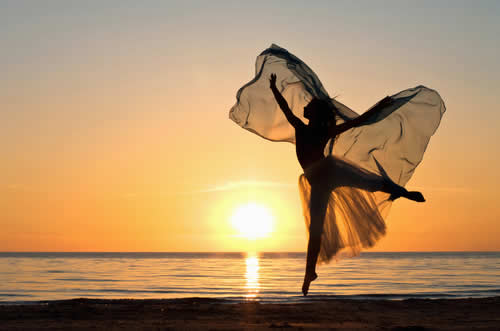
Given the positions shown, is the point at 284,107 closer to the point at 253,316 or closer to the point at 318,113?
the point at 318,113

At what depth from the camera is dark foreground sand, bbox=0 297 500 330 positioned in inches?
391

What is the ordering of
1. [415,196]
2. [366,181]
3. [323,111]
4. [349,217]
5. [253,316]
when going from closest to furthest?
[415,196] < [366,181] < [323,111] < [349,217] < [253,316]

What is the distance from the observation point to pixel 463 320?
35.7 ft

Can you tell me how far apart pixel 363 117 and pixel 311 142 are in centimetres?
91

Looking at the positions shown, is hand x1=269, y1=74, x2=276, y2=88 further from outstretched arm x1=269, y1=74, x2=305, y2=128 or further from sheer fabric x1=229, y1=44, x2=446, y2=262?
sheer fabric x1=229, y1=44, x2=446, y2=262

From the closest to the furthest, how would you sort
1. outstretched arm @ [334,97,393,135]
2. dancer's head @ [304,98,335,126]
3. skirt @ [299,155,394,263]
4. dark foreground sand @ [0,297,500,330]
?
outstretched arm @ [334,97,393,135] → dancer's head @ [304,98,335,126] → skirt @ [299,155,394,263] → dark foreground sand @ [0,297,500,330]

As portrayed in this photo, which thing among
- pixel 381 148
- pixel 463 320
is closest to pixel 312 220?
pixel 381 148

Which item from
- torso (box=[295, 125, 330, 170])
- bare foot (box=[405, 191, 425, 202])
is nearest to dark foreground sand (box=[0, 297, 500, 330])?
bare foot (box=[405, 191, 425, 202])

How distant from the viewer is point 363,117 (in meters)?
8.98

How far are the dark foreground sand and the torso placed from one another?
9.34 feet

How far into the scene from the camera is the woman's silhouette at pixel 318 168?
29.3 feet

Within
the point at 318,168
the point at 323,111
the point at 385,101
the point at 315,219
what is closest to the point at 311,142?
the point at 318,168

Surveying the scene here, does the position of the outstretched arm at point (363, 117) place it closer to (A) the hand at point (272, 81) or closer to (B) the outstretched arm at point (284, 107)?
(B) the outstretched arm at point (284, 107)

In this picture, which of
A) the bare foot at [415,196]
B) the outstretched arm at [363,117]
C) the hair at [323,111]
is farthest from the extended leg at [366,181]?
the hair at [323,111]
